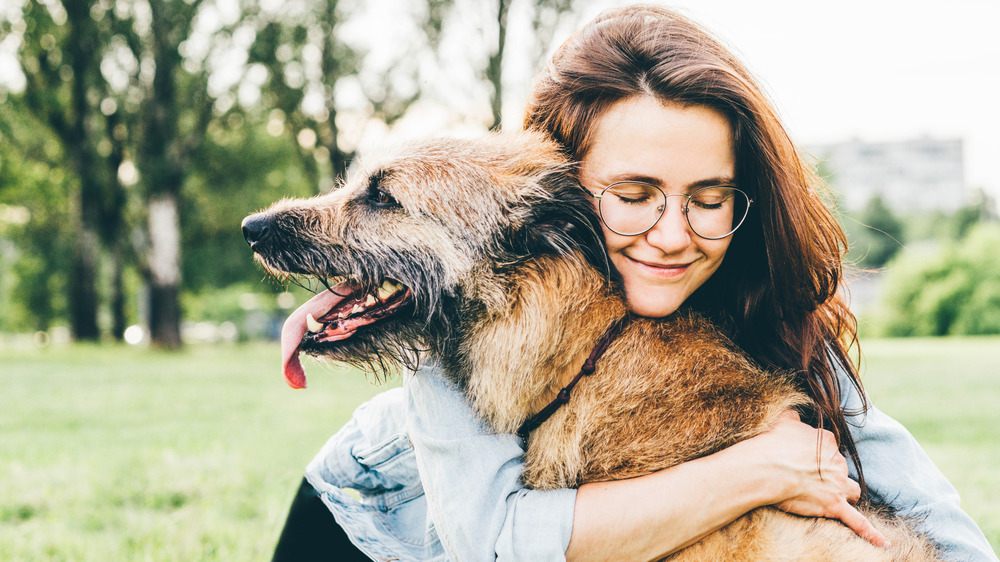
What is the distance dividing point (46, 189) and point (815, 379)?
2583 centimetres

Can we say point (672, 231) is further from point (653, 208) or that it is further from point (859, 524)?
point (859, 524)

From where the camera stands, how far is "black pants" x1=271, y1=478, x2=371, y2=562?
8.45 feet

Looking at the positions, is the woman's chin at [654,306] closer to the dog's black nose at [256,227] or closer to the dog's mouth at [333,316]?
the dog's mouth at [333,316]

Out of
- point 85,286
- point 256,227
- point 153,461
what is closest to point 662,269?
point 256,227

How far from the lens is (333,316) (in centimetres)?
235

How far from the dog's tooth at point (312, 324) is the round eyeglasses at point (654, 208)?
3.23ft

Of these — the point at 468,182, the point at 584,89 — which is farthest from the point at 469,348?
the point at 584,89

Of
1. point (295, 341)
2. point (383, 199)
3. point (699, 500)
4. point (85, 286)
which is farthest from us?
point (85, 286)

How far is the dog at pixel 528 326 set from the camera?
6.30 feet

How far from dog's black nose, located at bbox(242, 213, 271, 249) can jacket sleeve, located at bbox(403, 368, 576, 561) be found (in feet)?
2.82

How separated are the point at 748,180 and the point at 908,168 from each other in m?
135

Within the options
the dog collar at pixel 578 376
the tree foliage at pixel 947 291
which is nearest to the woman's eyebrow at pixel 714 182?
the dog collar at pixel 578 376

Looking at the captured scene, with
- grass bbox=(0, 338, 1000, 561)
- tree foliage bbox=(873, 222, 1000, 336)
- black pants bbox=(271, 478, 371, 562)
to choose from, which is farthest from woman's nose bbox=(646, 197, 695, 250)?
tree foliage bbox=(873, 222, 1000, 336)

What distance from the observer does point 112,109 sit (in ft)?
65.8
